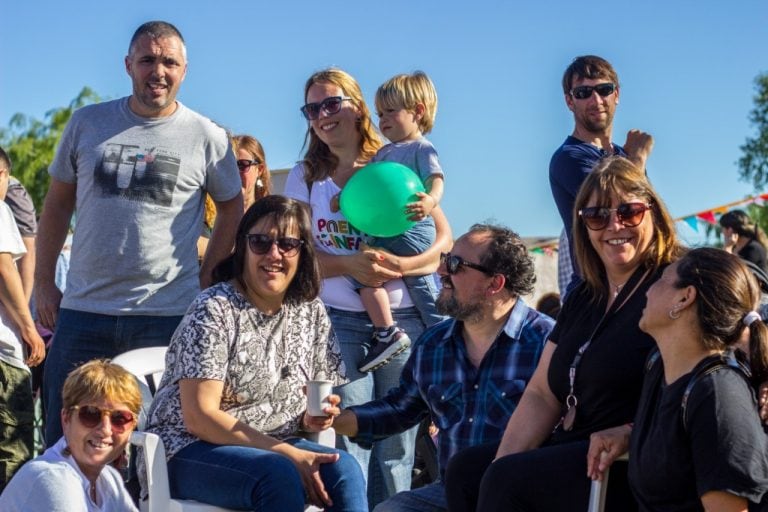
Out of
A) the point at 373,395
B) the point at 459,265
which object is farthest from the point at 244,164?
the point at 459,265

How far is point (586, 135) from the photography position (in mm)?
4816

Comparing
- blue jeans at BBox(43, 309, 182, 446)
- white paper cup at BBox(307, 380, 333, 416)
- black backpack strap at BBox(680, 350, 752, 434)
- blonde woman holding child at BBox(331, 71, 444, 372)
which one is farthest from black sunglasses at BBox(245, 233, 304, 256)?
black backpack strap at BBox(680, 350, 752, 434)

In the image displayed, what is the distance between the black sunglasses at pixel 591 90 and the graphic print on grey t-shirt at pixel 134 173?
1731 millimetres

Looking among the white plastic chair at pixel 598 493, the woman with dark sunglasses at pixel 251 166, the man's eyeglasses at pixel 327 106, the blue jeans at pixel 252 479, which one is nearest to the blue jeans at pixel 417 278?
the man's eyeglasses at pixel 327 106

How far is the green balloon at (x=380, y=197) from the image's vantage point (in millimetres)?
4867

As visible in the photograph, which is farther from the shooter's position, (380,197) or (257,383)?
(380,197)

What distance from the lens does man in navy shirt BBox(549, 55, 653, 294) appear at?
15.2 ft

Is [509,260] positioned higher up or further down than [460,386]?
higher up

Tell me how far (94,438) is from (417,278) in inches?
69.7

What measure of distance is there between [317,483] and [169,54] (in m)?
1.93

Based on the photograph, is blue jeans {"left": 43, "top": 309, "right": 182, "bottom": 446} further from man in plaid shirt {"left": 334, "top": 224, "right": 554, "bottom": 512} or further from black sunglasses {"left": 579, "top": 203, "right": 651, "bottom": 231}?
black sunglasses {"left": 579, "top": 203, "right": 651, "bottom": 231}

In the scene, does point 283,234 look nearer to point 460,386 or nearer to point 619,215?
point 460,386

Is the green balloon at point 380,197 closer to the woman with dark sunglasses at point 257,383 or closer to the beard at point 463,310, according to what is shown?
the woman with dark sunglasses at point 257,383

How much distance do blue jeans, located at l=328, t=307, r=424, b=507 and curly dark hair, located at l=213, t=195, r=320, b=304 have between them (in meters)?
0.66
